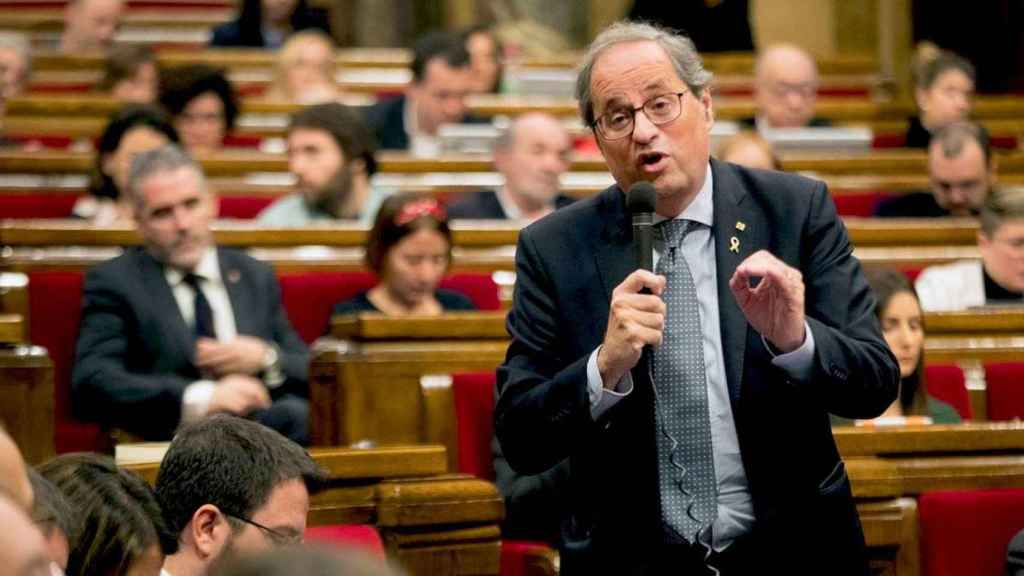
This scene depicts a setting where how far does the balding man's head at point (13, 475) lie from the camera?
1.45m

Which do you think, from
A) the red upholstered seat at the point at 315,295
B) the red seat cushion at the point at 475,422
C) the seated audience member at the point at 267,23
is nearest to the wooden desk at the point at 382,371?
the red seat cushion at the point at 475,422

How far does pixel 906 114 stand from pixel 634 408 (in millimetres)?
5084

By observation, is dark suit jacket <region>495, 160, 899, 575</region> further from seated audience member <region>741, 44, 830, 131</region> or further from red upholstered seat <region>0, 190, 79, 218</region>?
seated audience member <region>741, 44, 830, 131</region>

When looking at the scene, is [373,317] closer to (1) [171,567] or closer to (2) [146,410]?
(2) [146,410]

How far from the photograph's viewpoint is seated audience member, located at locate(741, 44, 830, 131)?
6.07 meters

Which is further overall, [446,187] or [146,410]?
[446,187]

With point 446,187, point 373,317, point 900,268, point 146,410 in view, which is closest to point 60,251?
point 146,410

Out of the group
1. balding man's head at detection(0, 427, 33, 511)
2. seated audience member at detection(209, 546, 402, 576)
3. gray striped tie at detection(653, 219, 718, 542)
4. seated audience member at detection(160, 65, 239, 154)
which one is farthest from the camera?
seated audience member at detection(160, 65, 239, 154)

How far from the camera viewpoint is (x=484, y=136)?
19.0 ft

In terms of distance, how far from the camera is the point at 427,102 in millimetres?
5891

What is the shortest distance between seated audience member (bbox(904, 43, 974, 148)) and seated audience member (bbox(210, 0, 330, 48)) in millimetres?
2465

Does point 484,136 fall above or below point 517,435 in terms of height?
above

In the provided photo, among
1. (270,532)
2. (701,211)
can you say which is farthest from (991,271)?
(270,532)

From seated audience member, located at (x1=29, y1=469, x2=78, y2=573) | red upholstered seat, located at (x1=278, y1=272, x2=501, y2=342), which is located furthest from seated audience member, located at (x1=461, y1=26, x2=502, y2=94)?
seated audience member, located at (x1=29, y1=469, x2=78, y2=573)
